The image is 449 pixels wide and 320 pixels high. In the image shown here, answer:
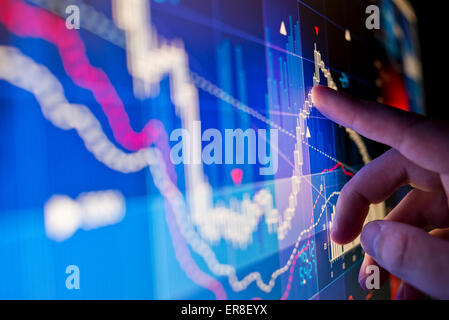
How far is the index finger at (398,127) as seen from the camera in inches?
19.0

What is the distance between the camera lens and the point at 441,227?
2.39 feet

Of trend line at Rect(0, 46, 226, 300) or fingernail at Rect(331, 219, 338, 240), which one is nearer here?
trend line at Rect(0, 46, 226, 300)

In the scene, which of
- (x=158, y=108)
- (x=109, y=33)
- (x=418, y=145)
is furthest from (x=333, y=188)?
(x=109, y=33)

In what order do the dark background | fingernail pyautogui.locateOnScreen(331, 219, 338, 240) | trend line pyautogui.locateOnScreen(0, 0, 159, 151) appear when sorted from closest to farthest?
trend line pyautogui.locateOnScreen(0, 0, 159, 151)
fingernail pyautogui.locateOnScreen(331, 219, 338, 240)
the dark background

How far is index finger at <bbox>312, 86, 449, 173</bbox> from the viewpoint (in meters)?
0.48

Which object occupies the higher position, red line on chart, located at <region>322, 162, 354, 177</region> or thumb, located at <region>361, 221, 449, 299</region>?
red line on chart, located at <region>322, 162, 354, 177</region>

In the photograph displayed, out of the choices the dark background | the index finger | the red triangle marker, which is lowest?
the red triangle marker

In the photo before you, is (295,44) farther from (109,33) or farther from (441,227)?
(441,227)

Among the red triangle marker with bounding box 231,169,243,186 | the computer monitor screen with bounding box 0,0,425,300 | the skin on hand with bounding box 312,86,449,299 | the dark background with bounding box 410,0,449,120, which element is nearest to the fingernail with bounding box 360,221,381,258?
the skin on hand with bounding box 312,86,449,299

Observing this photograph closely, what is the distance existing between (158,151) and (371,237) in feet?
1.14

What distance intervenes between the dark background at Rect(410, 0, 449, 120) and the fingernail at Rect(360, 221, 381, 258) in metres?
1.04

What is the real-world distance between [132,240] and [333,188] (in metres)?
0.42

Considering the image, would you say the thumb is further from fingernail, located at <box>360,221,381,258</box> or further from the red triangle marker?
the red triangle marker

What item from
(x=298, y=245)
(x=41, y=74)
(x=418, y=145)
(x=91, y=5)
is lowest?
(x=298, y=245)
